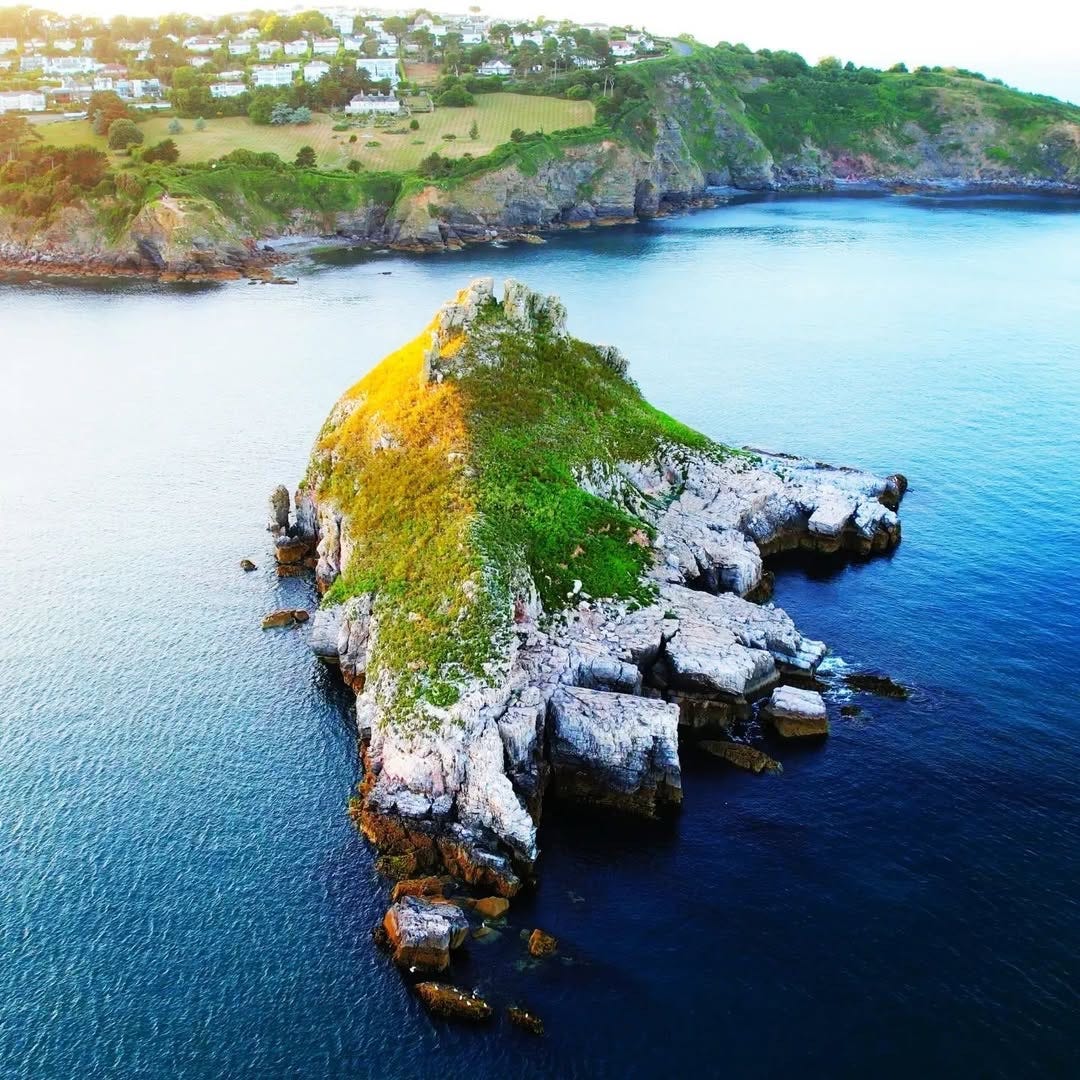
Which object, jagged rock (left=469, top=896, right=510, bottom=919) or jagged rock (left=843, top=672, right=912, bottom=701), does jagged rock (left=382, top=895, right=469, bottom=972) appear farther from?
jagged rock (left=843, top=672, right=912, bottom=701)

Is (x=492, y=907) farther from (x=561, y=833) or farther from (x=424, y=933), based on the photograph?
(x=561, y=833)

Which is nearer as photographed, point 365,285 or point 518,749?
point 518,749

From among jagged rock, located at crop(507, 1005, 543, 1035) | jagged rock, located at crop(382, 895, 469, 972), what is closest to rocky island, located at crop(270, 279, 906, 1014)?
jagged rock, located at crop(382, 895, 469, 972)

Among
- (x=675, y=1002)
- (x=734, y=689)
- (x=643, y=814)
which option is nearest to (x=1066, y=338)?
(x=734, y=689)

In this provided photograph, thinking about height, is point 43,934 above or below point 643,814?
below

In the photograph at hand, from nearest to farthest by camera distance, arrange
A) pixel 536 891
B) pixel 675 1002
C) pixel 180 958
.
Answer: pixel 675 1002 → pixel 180 958 → pixel 536 891

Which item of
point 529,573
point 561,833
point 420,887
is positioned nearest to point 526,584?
point 529,573

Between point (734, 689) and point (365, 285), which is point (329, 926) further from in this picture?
point (365, 285)

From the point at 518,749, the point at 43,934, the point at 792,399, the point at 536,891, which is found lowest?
the point at 43,934
